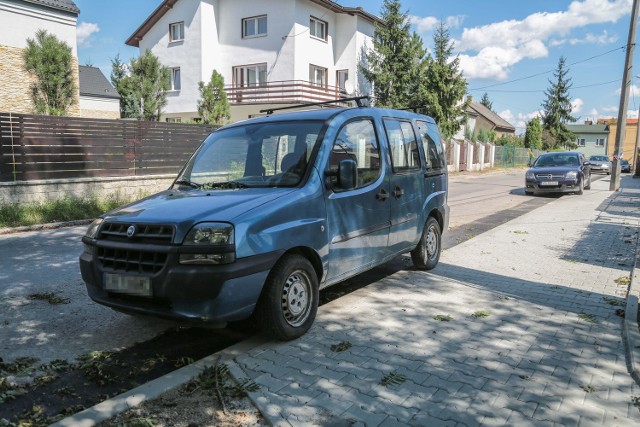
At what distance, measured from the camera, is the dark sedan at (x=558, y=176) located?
17.6m

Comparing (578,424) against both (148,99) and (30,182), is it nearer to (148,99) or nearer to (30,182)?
(30,182)

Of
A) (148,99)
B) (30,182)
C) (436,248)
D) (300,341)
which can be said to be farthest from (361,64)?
(300,341)

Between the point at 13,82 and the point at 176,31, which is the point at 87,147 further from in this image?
the point at 176,31

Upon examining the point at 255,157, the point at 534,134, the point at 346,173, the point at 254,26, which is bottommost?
the point at 346,173

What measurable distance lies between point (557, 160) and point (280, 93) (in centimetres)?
1579

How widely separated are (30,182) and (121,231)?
29.1 ft

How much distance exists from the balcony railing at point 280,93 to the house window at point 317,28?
326 cm

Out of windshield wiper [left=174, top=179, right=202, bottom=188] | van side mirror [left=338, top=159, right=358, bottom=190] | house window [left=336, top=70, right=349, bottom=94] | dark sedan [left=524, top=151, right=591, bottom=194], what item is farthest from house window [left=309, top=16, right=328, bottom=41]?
van side mirror [left=338, top=159, right=358, bottom=190]

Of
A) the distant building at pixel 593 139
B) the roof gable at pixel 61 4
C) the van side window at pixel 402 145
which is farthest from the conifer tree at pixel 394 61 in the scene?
the distant building at pixel 593 139

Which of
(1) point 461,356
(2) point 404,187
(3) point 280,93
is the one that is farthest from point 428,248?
(3) point 280,93

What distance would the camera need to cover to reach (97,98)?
113 ft

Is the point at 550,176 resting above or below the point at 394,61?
below

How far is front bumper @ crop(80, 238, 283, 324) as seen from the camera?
3.50 meters

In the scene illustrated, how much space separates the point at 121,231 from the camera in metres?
3.79
